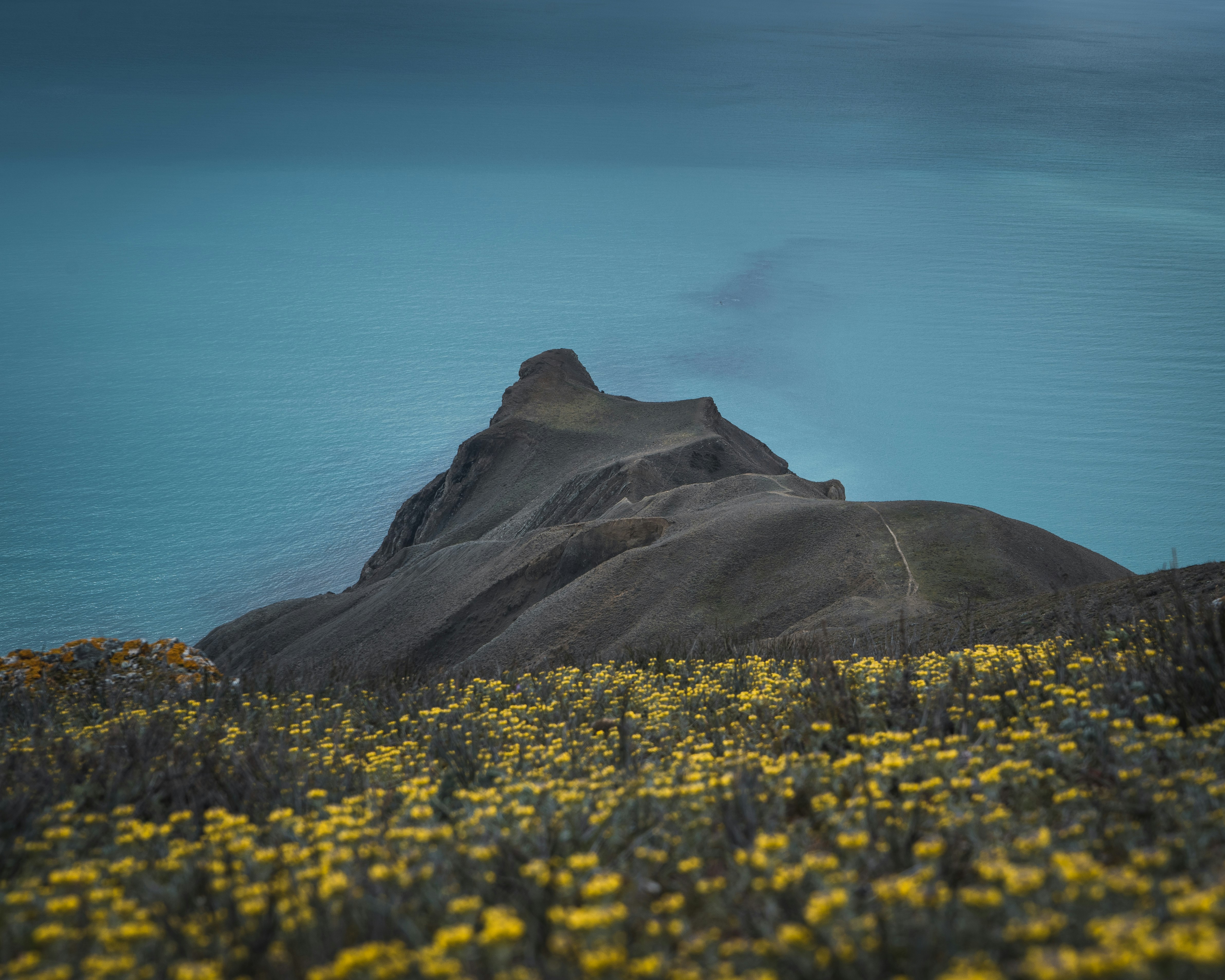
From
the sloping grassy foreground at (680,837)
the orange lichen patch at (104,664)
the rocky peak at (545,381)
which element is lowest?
the sloping grassy foreground at (680,837)

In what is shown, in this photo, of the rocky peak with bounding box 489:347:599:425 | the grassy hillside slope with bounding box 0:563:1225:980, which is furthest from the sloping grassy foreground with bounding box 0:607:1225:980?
the rocky peak with bounding box 489:347:599:425

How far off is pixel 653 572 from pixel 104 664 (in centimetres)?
993

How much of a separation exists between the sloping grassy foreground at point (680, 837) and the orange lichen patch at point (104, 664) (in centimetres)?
417

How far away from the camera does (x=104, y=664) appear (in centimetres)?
1048

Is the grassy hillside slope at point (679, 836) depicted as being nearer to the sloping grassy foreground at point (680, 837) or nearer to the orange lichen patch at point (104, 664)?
the sloping grassy foreground at point (680, 837)

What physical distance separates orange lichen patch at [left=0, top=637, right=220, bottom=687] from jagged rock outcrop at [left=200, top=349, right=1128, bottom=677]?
2.58ft

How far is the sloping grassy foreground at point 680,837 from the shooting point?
2273 millimetres

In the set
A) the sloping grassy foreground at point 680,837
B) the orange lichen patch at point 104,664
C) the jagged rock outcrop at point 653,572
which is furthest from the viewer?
the jagged rock outcrop at point 653,572

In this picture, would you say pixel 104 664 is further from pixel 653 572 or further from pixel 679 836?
pixel 653 572

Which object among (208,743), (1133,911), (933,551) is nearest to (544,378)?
(933,551)

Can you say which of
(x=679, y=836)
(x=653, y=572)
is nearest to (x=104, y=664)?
(x=679, y=836)

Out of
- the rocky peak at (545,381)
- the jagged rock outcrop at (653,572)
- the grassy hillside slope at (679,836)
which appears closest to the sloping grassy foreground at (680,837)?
the grassy hillside slope at (679,836)

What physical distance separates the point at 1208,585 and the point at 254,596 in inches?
2603

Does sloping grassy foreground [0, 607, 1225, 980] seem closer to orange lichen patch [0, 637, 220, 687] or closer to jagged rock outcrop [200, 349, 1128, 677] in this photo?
orange lichen patch [0, 637, 220, 687]
